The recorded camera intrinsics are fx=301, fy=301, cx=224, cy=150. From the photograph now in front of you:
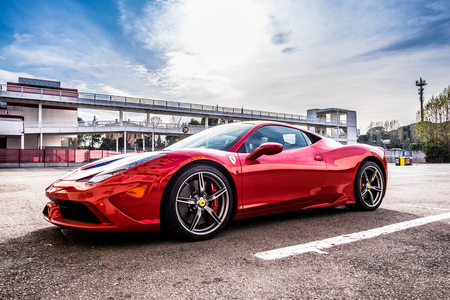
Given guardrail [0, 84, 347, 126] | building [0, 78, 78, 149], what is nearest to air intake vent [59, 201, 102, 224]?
building [0, 78, 78, 149]

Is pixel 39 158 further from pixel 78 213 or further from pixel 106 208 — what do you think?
pixel 106 208

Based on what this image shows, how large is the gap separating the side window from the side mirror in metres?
0.17

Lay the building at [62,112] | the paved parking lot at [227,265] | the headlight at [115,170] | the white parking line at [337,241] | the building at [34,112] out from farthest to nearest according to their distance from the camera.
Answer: the building at [34,112]
the building at [62,112]
the headlight at [115,170]
the white parking line at [337,241]
the paved parking lot at [227,265]

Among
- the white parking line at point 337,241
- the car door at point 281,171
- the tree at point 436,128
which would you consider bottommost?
the white parking line at point 337,241

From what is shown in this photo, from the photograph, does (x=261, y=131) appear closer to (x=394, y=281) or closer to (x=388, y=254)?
(x=388, y=254)

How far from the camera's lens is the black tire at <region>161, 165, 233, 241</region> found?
8.46 ft

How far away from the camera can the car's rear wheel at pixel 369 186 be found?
13.4 ft

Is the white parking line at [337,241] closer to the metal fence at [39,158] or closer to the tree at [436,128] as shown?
the metal fence at [39,158]

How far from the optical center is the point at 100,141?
93.3 meters

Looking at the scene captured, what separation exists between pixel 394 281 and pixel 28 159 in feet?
99.2

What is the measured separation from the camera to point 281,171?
3.25 m

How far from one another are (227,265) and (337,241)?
1.16 m

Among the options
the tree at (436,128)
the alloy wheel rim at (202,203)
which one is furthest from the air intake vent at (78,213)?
the tree at (436,128)

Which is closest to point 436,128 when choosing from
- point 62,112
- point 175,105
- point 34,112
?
point 175,105
